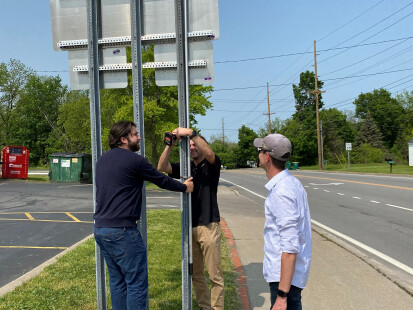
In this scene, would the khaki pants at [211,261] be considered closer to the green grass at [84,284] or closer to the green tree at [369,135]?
the green grass at [84,284]

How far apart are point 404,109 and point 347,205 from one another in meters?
73.1

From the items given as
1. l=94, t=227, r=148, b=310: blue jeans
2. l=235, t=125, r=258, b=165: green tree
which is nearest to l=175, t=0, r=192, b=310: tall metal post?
l=94, t=227, r=148, b=310: blue jeans

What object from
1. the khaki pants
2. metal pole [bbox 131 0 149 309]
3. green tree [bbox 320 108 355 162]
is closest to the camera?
metal pole [bbox 131 0 149 309]

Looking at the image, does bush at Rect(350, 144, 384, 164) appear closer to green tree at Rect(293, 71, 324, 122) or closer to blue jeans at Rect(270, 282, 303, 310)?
green tree at Rect(293, 71, 324, 122)

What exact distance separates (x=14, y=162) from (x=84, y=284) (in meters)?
23.2

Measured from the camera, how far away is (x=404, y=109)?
75.0 metres

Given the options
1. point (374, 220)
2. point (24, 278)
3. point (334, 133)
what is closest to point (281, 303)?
point (24, 278)

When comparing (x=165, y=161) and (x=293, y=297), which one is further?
(x=165, y=161)

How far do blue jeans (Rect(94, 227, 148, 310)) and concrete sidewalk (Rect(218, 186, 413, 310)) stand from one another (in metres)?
1.70

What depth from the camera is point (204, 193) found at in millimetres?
3588

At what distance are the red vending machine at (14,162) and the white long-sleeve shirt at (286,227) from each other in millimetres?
25464

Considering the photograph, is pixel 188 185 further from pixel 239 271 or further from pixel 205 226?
pixel 239 271

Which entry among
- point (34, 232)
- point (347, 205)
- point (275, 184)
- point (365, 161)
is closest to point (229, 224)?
point (34, 232)

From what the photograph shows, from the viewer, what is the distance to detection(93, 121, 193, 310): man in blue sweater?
281 centimetres
